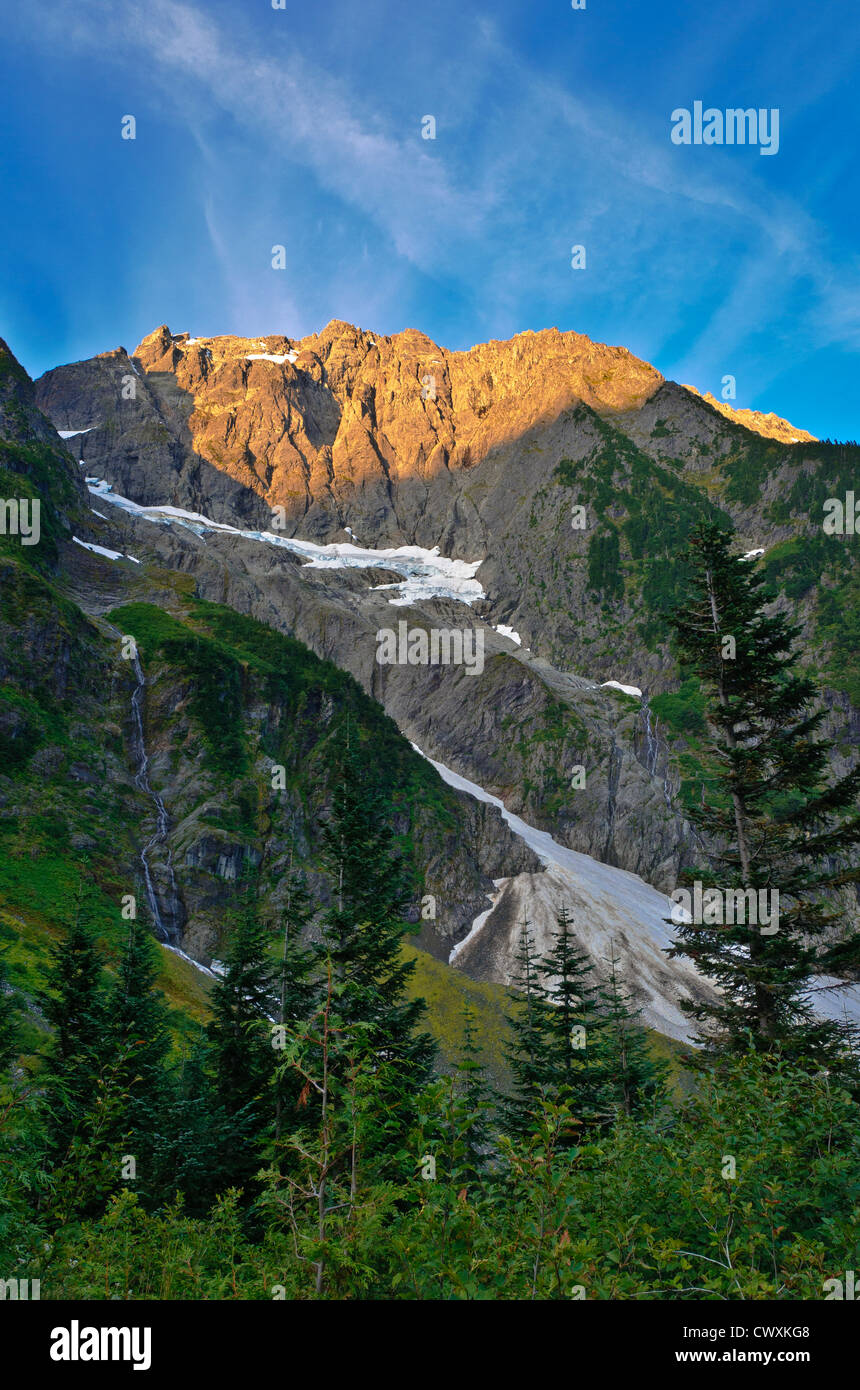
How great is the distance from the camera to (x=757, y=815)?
52.7 ft

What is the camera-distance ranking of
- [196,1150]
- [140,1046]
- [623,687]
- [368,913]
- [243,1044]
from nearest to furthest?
1. [196,1150]
2. [140,1046]
3. [368,913]
4. [243,1044]
5. [623,687]

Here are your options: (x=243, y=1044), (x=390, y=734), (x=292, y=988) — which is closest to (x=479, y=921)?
(x=390, y=734)

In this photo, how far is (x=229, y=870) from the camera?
7350 cm

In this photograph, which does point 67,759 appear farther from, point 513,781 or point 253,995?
point 513,781

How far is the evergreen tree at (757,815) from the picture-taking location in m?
14.2

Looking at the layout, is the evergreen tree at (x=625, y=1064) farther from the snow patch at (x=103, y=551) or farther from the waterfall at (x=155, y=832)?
the snow patch at (x=103, y=551)

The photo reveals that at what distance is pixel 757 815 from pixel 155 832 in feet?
222

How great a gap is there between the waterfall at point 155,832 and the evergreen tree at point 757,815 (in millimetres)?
59094

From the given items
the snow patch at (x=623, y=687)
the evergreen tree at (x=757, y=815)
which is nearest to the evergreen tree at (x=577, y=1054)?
the evergreen tree at (x=757, y=815)

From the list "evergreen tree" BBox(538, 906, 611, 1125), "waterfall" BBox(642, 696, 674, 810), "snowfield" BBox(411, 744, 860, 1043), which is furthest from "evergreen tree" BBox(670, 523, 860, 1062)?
"waterfall" BBox(642, 696, 674, 810)

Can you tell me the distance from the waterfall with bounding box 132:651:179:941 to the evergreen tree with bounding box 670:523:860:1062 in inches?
2327

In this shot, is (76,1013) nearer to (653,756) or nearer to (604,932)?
(604,932)

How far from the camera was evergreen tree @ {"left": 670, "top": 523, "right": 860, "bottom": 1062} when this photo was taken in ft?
46.8
